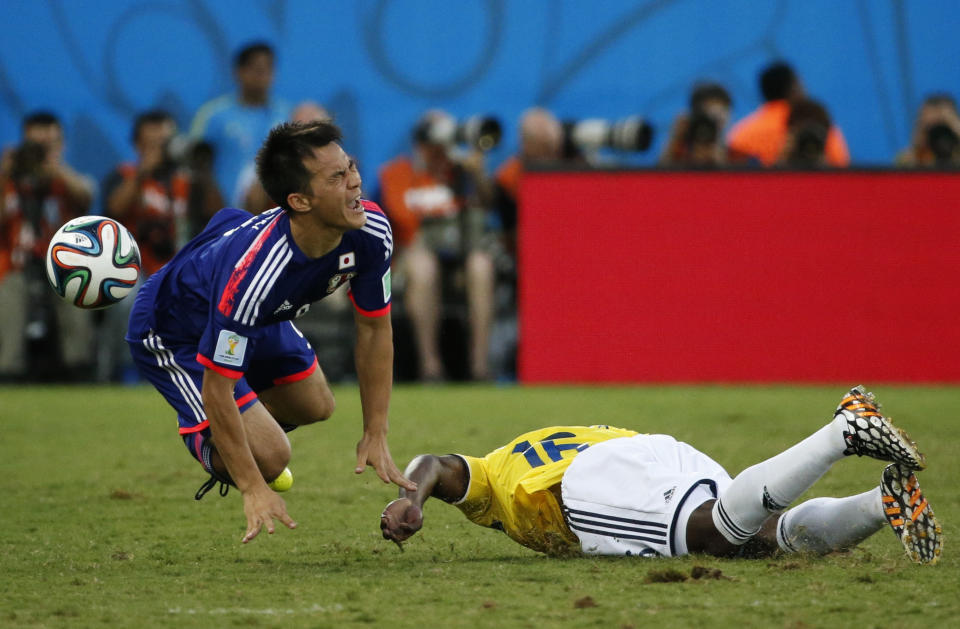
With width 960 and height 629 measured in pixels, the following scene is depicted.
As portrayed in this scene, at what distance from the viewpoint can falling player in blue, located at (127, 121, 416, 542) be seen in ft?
15.3

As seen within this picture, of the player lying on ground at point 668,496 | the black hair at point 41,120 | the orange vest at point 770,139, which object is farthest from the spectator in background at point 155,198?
the player lying on ground at point 668,496

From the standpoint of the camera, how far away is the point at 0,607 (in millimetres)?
4078

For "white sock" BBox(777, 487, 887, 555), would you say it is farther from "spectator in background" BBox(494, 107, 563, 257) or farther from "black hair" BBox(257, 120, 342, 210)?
"spectator in background" BBox(494, 107, 563, 257)

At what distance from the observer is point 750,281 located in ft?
36.5

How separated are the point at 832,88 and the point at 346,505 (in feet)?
27.4

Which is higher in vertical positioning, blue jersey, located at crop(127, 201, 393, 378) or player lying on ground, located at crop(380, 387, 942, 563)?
blue jersey, located at crop(127, 201, 393, 378)

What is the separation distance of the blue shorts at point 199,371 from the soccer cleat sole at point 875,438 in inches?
91.0

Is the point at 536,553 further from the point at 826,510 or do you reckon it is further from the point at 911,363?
the point at 911,363

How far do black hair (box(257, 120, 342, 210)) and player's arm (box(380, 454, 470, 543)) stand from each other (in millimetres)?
1058

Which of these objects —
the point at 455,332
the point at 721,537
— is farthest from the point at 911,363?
the point at 721,537

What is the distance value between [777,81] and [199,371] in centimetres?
743

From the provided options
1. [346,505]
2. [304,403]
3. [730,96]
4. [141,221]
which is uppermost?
[730,96]

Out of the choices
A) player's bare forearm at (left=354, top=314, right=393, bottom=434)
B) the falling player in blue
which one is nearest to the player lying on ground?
the falling player in blue

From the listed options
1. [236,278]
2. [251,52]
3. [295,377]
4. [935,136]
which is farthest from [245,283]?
[935,136]
